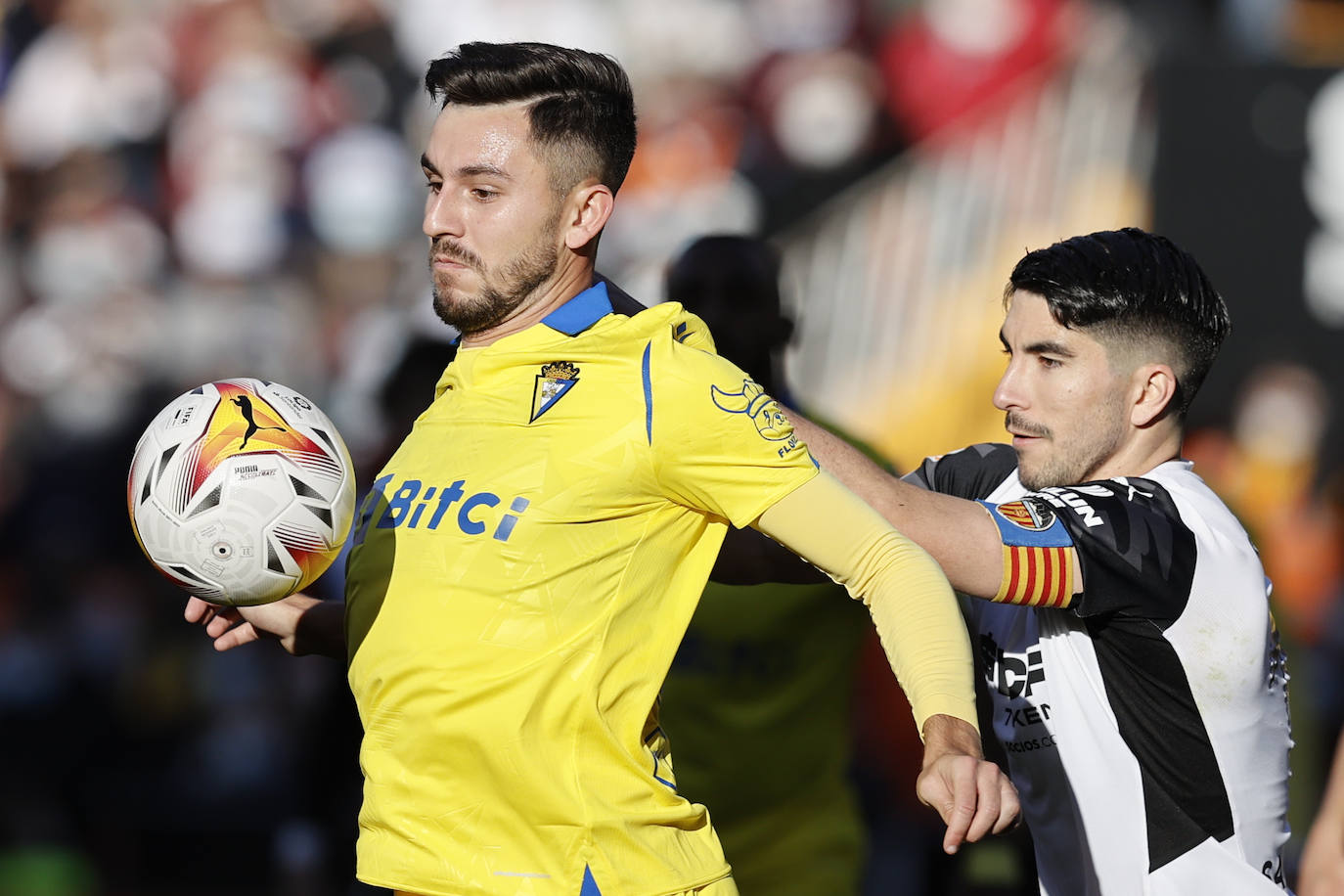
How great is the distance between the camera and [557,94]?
2.92 m

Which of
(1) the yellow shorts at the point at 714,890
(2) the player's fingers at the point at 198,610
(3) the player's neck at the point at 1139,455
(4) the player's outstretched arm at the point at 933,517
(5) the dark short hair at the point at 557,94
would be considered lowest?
(1) the yellow shorts at the point at 714,890

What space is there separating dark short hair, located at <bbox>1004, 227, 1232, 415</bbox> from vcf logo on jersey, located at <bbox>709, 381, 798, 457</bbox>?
2.40 ft

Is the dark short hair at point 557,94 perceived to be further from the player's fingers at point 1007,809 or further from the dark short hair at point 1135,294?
the player's fingers at point 1007,809

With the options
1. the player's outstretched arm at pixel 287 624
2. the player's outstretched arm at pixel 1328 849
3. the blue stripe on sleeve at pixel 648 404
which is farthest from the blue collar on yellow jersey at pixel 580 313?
the player's outstretched arm at pixel 1328 849

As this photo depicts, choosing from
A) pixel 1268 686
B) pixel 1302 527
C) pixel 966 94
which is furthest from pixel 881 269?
pixel 1268 686

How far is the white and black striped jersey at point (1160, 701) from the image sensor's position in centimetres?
286

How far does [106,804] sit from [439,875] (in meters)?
7.66

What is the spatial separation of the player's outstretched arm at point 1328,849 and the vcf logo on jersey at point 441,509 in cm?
207

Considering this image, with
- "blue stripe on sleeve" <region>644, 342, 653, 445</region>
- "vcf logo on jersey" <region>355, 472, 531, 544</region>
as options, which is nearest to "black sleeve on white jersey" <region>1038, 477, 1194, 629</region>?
"blue stripe on sleeve" <region>644, 342, 653, 445</region>

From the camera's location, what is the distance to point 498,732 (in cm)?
257

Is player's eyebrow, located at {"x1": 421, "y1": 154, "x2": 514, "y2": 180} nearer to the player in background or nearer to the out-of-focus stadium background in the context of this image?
the player in background

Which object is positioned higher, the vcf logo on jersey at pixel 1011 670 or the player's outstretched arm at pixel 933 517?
the player's outstretched arm at pixel 933 517

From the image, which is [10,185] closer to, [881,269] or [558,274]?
[881,269]

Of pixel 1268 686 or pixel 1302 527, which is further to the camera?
pixel 1302 527
